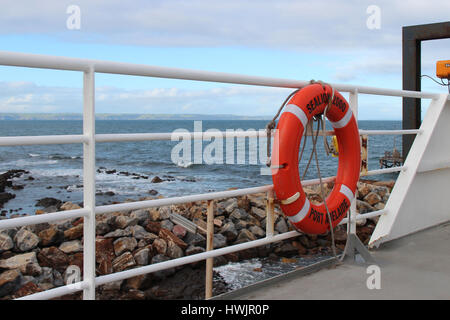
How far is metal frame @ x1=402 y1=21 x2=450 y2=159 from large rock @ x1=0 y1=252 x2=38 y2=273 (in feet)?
12.7

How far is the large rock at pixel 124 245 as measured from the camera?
527 centimetres

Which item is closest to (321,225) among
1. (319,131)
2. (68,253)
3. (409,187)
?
(319,131)

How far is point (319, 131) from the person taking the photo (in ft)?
7.00

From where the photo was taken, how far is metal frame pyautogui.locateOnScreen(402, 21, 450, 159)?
4676 millimetres

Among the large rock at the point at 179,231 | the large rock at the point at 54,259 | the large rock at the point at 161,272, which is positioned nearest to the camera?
the large rock at the point at 161,272

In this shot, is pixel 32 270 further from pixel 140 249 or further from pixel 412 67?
pixel 412 67

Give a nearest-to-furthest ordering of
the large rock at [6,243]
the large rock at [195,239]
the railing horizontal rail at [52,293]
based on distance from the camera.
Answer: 1. the railing horizontal rail at [52,293]
2. the large rock at [6,243]
3. the large rock at [195,239]

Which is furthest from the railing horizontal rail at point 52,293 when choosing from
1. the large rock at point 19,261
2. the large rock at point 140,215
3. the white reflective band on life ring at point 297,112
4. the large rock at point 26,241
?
the large rock at point 140,215

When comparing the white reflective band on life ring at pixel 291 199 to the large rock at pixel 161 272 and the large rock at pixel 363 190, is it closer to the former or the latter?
the large rock at pixel 161 272

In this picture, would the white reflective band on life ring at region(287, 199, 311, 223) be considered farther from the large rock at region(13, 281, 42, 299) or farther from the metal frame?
the large rock at region(13, 281, 42, 299)

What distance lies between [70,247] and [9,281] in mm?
859

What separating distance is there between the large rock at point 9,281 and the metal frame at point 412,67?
3903 mm

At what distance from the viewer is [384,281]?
196 cm
